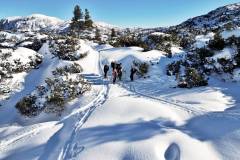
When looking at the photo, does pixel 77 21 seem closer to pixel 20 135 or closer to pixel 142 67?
pixel 142 67

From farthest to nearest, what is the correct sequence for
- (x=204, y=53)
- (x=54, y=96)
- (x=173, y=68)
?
1. (x=173, y=68)
2. (x=204, y=53)
3. (x=54, y=96)

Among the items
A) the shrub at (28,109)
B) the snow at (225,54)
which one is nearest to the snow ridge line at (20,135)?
the shrub at (28,109)

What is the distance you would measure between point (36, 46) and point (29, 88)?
1397cm

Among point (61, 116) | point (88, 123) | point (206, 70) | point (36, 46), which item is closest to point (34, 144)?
point (88, 123)

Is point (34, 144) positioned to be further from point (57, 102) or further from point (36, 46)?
point (36, 46)

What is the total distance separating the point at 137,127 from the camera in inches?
500

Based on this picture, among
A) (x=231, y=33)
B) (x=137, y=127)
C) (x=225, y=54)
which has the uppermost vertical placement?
(x=231, y=33)

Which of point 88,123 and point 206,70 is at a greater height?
point 206,70

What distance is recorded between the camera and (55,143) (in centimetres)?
1270

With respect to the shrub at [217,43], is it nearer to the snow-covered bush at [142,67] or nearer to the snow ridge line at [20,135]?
the snow-covered bush at [142,67]

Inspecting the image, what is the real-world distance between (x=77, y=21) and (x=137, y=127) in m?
68.0

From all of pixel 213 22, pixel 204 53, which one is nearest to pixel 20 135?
pixel 204 53

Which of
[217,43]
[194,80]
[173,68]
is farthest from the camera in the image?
[217,43]

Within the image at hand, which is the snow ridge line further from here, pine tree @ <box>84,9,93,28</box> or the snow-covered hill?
pine tree @ <box>84,9,93,28</box>
